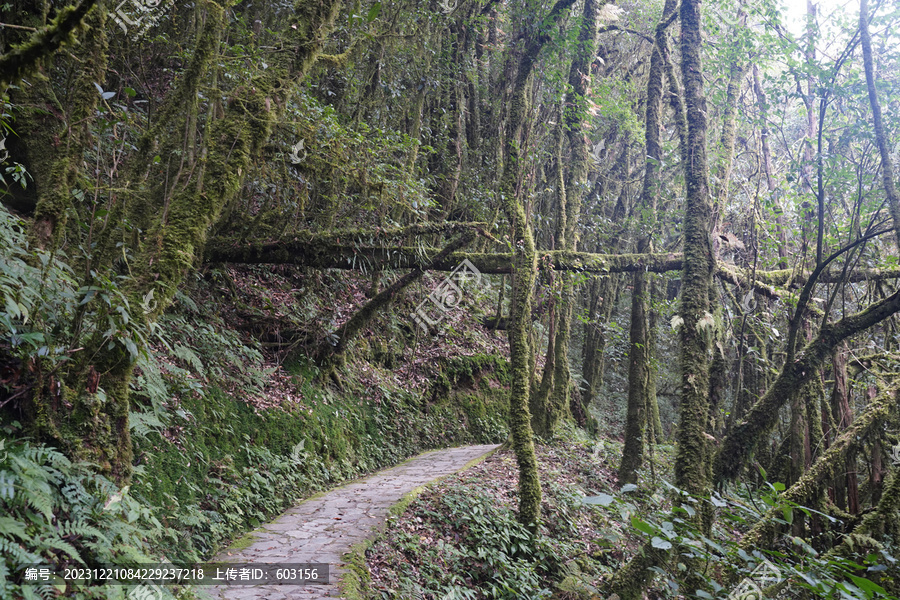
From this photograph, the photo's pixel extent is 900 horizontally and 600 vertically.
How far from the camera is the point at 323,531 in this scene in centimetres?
541

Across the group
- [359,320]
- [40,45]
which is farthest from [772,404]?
[40,45]

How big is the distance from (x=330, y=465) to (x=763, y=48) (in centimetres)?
1189

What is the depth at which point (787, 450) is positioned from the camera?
26.2ft

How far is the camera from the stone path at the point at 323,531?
13.5 ft

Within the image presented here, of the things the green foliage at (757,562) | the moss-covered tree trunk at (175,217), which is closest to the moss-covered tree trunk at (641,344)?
the green foliage at (757,562)

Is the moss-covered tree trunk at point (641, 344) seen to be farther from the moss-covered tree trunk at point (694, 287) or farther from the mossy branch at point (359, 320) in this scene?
the mossy branch at point (359, 320)

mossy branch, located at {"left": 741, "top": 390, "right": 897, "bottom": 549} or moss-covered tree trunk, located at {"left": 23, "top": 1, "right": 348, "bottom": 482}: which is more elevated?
moss-covered tree trunk, located at {"left": 23, "top": 1, "right": 348, "bottom": 482}

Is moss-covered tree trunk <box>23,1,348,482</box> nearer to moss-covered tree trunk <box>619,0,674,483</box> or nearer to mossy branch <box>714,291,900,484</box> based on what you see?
mossy branch <box>714,291,900,484</box>

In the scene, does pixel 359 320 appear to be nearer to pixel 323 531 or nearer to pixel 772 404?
pixel 323 531

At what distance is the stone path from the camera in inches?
162

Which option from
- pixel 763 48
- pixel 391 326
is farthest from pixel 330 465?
pixel 763 48

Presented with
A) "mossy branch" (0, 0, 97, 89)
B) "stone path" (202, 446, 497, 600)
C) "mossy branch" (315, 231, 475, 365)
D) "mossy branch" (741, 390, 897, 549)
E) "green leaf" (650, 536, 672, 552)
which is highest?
"mossy branch" (0, 0, 97, 89)

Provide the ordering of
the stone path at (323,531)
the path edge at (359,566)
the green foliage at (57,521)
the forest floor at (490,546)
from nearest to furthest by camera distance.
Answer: the green foliage at (57,521), the stone path at (323,531), the path edge at (359,566), the forest floor at (490,546)

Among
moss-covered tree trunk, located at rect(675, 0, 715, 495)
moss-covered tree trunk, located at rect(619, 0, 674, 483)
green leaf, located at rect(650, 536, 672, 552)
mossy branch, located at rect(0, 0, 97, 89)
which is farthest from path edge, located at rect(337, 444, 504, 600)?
moss-covered tree trunk, located at rect(619, 0, 674, 483)
